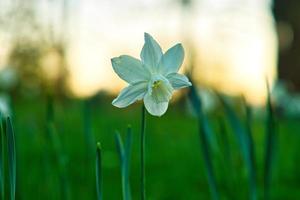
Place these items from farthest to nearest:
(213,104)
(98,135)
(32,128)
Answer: (213,104)
(98,135)
(32,128)

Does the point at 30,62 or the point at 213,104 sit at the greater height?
the point at 30,62

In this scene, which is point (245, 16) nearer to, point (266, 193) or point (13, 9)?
point (13, 9)

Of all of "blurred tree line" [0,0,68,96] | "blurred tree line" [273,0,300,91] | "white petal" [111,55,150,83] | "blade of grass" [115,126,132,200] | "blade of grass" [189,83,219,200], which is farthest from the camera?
"blurred tree line" [273,0,300,91]

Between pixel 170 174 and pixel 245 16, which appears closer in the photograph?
pixel 170 174

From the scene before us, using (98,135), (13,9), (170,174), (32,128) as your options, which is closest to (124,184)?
(32,128)

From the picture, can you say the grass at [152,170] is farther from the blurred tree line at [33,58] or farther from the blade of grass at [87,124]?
the blurred tree line at [33,58]

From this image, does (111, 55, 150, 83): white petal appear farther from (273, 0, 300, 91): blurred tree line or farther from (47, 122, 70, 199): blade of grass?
(273, 0, 300, 91): blurred tree line

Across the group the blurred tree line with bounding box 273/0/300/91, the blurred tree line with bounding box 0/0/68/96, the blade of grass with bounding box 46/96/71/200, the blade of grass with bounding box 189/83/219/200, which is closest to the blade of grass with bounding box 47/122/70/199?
the blade of grass with bounding box 46/96/71/200

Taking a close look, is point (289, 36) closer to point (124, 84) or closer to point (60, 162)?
point (124, 84)
